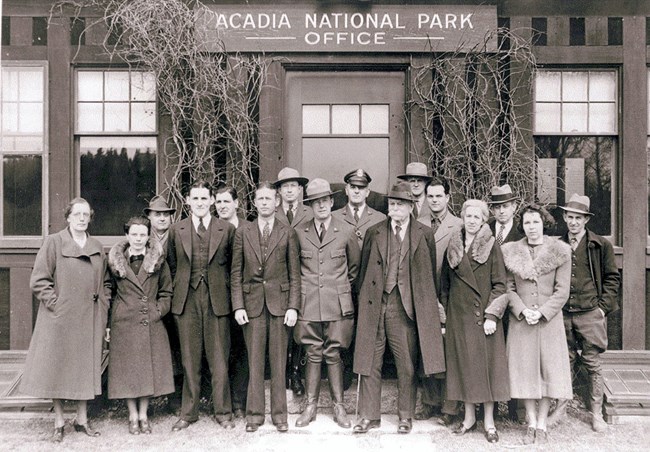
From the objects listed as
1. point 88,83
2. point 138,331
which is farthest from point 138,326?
point 88,83

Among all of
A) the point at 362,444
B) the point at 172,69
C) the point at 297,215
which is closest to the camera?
the point at 362,444

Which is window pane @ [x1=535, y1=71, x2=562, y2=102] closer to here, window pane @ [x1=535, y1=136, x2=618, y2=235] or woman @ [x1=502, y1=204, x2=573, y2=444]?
window pane @ [x1=535, y1=136, x2=618, y2=235]

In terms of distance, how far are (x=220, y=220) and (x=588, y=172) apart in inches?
161

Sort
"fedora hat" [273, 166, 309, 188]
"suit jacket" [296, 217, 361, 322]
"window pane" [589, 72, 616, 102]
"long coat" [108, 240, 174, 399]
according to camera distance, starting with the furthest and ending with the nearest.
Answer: "window pane" [589, 72, 616, 102] < "fedora hat" [273, 166, 309, 188] < "suit jacket" [296, 217, 361, 322] < "long coat" [108, 240, 174, 399]

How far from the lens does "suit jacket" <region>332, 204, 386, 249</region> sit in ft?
18.6

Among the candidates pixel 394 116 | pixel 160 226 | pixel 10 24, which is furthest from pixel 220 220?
pixel 10 24

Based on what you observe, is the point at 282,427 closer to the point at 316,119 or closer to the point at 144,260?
the point at 144,260

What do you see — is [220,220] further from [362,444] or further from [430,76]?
[430,76]

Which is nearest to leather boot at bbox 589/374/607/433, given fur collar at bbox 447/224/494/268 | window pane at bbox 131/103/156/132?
fur collar at bbox 447/224/494/268

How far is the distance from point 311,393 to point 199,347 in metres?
1.02

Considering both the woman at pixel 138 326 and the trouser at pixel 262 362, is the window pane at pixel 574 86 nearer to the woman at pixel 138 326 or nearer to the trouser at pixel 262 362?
the trouser at pixel 262 362

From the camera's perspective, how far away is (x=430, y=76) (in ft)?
21.7

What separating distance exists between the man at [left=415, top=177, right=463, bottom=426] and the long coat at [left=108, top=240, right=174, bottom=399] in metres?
2.18

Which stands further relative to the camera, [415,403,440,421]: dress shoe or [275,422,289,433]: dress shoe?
[415,403,440,421]: dress shoe
